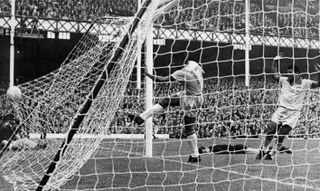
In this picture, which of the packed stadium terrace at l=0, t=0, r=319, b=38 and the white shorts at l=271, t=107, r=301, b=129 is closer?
the white shorts at l=271, t=107, r=301, b=129

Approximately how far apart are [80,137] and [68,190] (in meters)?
0.78

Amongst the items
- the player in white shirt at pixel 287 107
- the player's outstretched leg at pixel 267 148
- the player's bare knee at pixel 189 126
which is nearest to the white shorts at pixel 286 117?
the player in white shirt at pixel 287 107

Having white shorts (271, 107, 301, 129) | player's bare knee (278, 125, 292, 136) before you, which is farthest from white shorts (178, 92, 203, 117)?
player's bare knee (278, 125, 292, 136)

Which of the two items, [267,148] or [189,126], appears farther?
[267,148]

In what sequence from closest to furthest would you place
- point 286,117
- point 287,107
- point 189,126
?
point 189,126
point 286,117
point 287,107

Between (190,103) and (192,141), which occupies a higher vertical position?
(190,103)

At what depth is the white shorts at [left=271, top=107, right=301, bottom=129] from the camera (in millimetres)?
8852

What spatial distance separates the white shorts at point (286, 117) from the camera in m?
8.85

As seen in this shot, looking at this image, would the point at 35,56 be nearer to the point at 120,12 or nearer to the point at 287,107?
the point at 120,12

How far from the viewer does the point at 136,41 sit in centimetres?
508

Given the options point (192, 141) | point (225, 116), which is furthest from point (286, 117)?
point (225, 116)

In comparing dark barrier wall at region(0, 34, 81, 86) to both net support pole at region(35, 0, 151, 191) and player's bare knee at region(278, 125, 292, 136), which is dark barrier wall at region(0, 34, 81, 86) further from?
net support pole at region(35, 0, 151, 191)

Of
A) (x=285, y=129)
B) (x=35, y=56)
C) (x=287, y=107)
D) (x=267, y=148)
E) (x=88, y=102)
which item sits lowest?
(x=267, y=148)

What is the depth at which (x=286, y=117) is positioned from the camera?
8.91 metres
